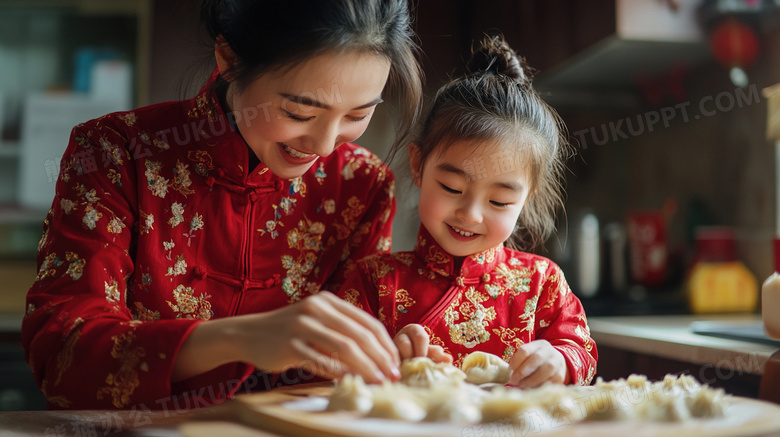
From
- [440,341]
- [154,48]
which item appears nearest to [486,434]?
[440,341]

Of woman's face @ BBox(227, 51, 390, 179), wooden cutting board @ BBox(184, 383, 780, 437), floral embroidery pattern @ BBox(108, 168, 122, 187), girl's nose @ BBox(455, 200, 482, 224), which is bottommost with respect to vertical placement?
wooden cutting board @ BBox(184, 383, 780, 437)

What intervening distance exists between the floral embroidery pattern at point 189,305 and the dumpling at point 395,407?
46 centimetres

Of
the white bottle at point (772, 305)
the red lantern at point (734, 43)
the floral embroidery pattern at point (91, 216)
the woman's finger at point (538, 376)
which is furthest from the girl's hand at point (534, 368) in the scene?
the red lantern at point (734, 43)

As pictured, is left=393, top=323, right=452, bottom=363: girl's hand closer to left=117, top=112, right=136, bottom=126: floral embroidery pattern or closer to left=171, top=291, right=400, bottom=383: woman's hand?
left=171, top=291, right=400, bottom=383: woman's hand

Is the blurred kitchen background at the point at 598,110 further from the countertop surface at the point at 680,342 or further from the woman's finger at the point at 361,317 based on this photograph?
the woman's finger at the point at 361,317

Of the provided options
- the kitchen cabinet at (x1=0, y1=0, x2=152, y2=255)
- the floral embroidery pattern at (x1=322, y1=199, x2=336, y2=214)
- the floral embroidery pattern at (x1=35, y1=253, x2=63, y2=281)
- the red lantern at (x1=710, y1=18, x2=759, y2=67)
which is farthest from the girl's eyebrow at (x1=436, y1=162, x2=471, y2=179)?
the kitchen cabinet at (x1=0, y1=0, x2=152, y2=255)

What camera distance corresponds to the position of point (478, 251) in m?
1.09

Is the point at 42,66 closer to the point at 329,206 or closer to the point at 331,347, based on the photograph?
the point at 329,206

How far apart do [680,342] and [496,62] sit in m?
0.64

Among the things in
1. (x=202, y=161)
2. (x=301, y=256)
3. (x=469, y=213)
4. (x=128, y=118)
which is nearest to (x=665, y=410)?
(x=469, y=213)

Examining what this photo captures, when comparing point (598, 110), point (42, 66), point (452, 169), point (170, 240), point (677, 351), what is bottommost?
point (677, 351)

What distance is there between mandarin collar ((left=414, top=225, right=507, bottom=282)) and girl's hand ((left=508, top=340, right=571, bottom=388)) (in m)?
0.24

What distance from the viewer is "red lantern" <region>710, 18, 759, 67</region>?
1.81 metres

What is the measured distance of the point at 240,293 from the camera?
3.51ft
